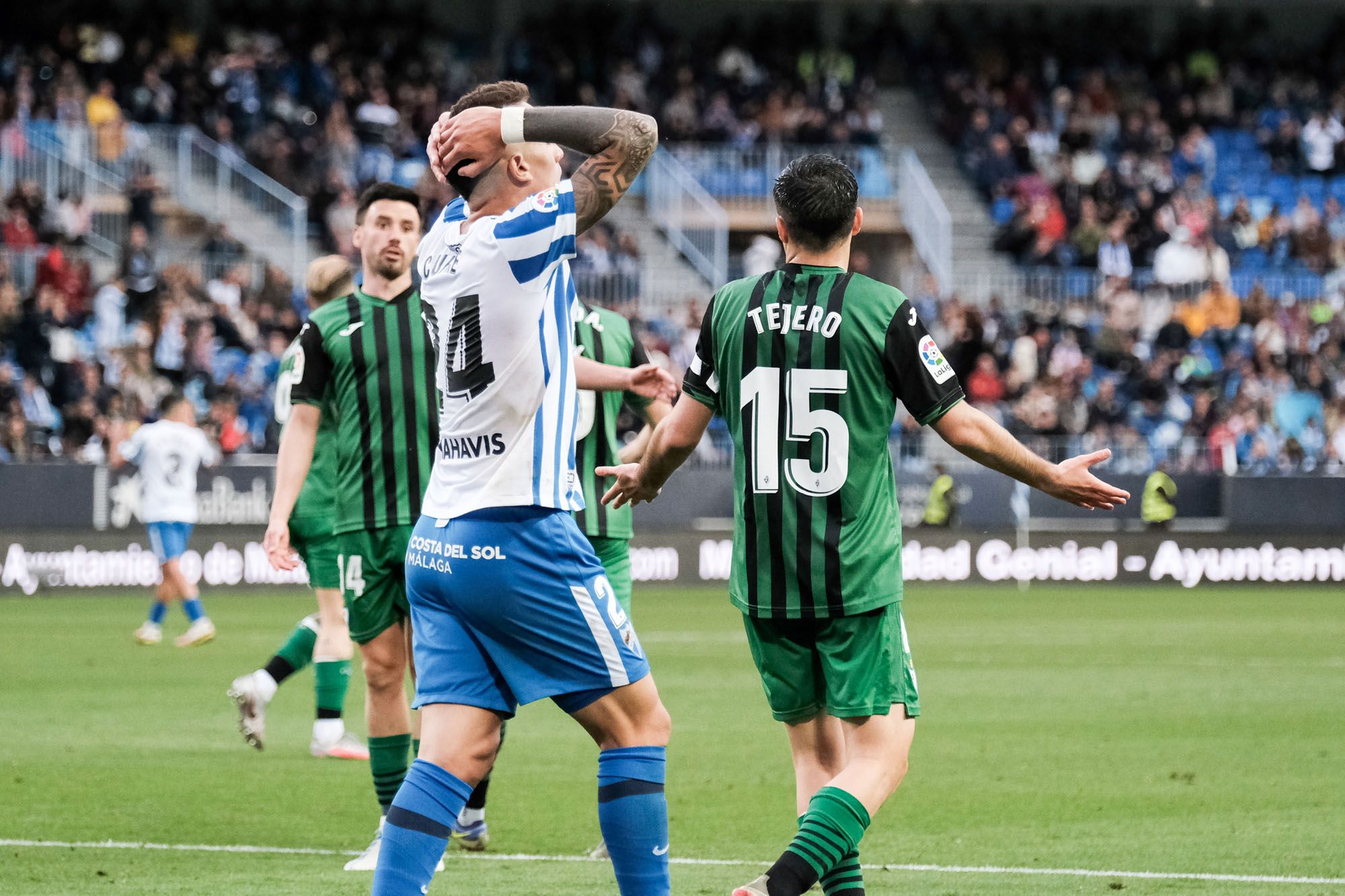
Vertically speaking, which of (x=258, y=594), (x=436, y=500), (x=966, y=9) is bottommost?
(x=258, y=594)

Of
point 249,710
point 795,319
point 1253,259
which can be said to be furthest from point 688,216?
point 795,319

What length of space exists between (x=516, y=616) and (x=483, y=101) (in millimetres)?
1310

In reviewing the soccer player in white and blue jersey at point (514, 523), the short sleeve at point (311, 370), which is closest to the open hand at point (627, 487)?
the soccer player in white and blue jersey at point (514, 523)

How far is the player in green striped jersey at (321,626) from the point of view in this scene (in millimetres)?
9031

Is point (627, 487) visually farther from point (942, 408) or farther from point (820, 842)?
point (820, 842)

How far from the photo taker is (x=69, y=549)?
21031 millimetres

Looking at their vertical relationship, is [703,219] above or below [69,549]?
above

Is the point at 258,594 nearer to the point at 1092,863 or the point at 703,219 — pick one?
the point at 703,219

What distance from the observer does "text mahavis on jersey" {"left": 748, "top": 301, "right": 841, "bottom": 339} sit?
16.9 ft

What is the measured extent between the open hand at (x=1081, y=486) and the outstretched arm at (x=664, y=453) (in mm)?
974

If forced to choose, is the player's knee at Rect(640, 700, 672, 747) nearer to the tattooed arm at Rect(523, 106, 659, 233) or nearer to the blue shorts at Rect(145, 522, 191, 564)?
the tattooed arm at Rect(523, 106, 659, 233)

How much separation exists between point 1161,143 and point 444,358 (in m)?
30.6

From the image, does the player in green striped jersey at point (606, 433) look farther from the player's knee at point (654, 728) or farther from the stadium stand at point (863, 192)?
the stadium stand at point (863, 192)

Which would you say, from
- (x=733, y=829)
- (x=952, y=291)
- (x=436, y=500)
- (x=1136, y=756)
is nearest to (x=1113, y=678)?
(x=1136, y=756)
